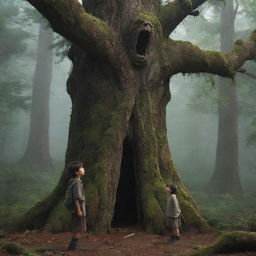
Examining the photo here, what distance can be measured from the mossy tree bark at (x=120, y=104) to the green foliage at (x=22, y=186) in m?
4.30

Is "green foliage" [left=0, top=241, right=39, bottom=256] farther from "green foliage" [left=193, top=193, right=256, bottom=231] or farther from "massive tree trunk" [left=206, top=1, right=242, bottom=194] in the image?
"massive tree trunk" [left=206, top=1, right=242, bottom=194]

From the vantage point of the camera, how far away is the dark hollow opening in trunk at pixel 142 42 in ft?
27.4

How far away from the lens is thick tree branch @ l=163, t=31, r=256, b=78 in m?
9.27

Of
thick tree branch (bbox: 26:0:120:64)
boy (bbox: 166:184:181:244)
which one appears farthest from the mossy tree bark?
boy (bbox: 166:184:181:244)

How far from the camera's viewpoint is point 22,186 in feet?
58.3

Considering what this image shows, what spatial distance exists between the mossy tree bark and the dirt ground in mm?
336

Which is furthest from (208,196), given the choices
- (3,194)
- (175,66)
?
(175,66)

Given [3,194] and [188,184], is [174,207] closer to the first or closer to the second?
[3,194]

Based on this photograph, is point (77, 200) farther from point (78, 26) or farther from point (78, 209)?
point (78, 26)

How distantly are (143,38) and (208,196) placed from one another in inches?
472

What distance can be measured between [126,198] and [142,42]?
385cm

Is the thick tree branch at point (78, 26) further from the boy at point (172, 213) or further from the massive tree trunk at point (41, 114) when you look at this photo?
the massive tree trunk at point (41, 114)

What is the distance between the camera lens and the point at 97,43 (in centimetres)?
771

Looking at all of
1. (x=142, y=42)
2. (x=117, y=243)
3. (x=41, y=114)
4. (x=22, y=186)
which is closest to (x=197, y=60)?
(x=142, y=42)
